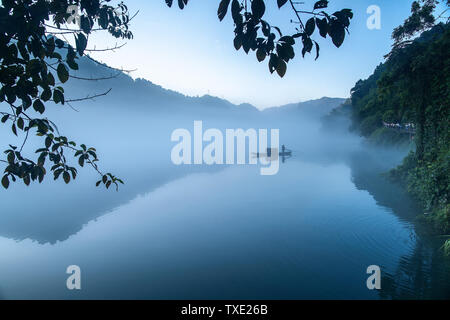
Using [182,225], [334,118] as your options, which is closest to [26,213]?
[182,225]

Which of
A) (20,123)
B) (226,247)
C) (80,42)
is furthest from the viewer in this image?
(226,247)

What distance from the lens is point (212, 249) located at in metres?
7.81

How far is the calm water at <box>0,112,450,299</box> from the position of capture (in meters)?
5.57

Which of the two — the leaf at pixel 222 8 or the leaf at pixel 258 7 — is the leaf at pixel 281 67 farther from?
the leaf at pixel 222 8

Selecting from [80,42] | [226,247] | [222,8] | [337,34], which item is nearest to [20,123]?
[80,42]

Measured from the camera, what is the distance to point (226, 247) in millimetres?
7910

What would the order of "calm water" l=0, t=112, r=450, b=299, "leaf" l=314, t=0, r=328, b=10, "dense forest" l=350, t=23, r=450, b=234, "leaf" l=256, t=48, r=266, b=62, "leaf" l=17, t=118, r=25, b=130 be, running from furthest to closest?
"dense forest" l=350, t=23, r=450, b=234, "calm water" l=0, t=112, r=450, b=299, "leaf" l=17, t=118, r=25, b=130, "leaf" l=256, t=48, r=266, b=62, "leaf" l=314, t=0, r=328, b=10

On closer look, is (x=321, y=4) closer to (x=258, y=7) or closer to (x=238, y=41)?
(x=258, y=7)

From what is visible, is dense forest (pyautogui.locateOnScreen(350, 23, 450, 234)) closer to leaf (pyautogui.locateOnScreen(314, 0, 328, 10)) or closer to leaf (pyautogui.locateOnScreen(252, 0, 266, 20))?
leaf (pyautogui.locateOnScreen(314, 0, 328, 10))

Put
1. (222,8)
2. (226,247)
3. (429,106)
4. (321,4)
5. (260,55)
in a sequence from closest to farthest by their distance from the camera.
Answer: (321,4) → (222,8) → (260,55) → (226,247) → (429,106)

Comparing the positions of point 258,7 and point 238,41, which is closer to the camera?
point 258,7

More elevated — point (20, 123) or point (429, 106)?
point (429, 106)

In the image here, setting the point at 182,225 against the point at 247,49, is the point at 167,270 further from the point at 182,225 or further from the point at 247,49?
the point at 247,49

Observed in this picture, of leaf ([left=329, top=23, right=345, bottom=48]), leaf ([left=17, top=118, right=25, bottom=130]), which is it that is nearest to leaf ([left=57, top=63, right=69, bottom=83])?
leaf ([left=17, top=118, right=25, bottom=130])
